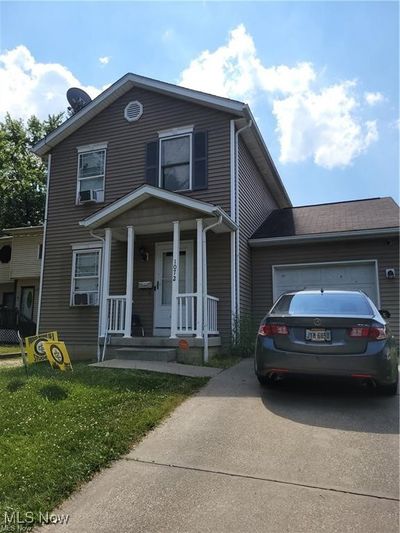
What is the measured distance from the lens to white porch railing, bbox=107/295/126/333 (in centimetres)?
909

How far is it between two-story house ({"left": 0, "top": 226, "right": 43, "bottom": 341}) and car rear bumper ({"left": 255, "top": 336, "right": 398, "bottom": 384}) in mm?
14941

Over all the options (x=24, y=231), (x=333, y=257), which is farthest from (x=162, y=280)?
(x=24, y=231)

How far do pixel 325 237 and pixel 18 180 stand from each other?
78.8ft

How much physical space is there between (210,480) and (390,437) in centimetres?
190

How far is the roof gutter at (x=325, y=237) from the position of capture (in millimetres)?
9984

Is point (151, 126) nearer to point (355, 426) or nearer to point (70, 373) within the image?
point (70, 373)

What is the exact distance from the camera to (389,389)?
16.6 feet

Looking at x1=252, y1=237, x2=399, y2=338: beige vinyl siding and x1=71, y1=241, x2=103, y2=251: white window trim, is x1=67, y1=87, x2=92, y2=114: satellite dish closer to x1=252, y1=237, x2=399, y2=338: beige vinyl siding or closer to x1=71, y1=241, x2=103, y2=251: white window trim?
x1=71, y1=241, x2=103, y2=251: white window trim

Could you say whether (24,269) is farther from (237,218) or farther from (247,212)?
(237,218)

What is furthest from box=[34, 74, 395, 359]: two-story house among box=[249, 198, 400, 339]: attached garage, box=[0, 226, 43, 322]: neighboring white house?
box=[0, 226, 43, 322]: neighboring white house

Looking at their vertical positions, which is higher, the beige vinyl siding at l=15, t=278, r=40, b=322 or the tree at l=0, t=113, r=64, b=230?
the tree at l=0, t=113, r=64, b=230

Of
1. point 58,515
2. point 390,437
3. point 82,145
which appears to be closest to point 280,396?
point 390,437

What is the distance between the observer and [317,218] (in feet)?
40.5

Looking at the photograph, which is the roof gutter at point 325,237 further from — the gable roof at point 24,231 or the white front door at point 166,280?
the gable roof at point 24,231
